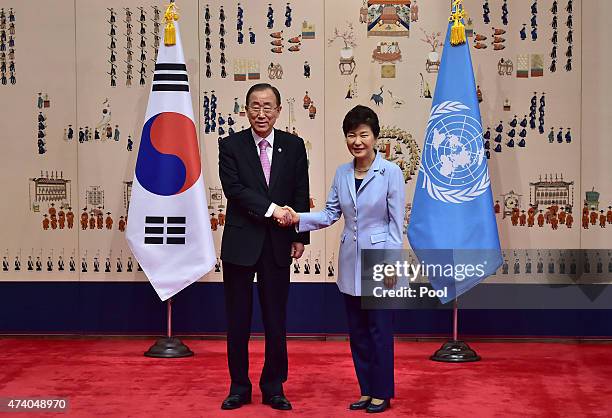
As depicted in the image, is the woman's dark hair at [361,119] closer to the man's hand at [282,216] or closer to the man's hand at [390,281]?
the man's hand at [282,216]

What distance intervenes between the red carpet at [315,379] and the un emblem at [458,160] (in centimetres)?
117

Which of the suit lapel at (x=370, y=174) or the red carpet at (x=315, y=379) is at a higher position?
the suit lapel at (x=370, y=174)

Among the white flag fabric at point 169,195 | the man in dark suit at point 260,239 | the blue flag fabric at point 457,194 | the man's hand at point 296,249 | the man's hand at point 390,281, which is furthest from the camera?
the white flag fabric at point 169,195

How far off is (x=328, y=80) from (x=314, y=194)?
2.91 ft

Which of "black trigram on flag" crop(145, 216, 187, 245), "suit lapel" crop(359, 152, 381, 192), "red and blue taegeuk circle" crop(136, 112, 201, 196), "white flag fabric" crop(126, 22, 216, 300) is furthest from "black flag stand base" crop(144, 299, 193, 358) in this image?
"suit lapel" crop(359, 152, 381, 192)

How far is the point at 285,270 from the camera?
4457 mm

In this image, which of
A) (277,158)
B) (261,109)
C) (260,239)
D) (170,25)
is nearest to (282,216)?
(260,239)

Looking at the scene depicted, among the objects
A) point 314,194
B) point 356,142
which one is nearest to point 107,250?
point 314,194

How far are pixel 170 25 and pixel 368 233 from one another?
251 centimetres

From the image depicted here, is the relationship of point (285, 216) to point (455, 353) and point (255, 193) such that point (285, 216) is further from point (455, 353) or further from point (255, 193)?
point (455, 353)

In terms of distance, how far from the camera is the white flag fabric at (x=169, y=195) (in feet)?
19.4

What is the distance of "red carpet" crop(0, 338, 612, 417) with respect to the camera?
4395mm

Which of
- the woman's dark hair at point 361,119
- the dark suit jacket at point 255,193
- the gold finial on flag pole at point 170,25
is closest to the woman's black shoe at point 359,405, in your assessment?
the dark suit jacket at point 255,193

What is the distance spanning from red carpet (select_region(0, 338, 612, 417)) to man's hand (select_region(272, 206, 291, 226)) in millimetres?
980
